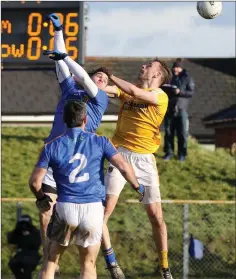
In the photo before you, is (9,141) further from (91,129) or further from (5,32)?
(91,129)

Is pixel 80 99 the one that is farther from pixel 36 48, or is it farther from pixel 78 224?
pixel 36 48

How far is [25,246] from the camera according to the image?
15469 millimetres

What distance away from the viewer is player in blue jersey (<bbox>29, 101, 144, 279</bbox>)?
9.70 meters

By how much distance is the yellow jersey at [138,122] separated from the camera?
12.1 m

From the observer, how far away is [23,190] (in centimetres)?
2173

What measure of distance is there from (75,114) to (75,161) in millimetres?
458

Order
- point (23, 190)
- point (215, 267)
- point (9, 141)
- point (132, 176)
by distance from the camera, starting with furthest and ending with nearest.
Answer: point (9, 141) < point (23, 190) < point (215, 267) < point (132, 176)

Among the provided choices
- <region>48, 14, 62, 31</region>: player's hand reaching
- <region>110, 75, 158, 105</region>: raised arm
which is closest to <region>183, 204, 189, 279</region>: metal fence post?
<region>110, 75, 158, 105</region>: raised arm

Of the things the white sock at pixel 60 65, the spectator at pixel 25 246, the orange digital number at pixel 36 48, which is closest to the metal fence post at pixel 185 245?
the spectator at pixel 25 246

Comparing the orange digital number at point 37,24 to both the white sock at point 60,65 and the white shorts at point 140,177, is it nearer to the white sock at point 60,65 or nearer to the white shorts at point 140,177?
the white shorts at point 140,177

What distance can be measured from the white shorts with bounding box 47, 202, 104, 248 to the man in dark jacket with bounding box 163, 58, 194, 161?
10581 millimetres

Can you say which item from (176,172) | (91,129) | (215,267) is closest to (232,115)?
(176,172)

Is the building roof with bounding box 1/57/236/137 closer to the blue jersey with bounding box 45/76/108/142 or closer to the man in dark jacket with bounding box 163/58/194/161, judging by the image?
the man in dark jacket with bounding box 163/58/194/161

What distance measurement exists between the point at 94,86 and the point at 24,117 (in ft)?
60.1
